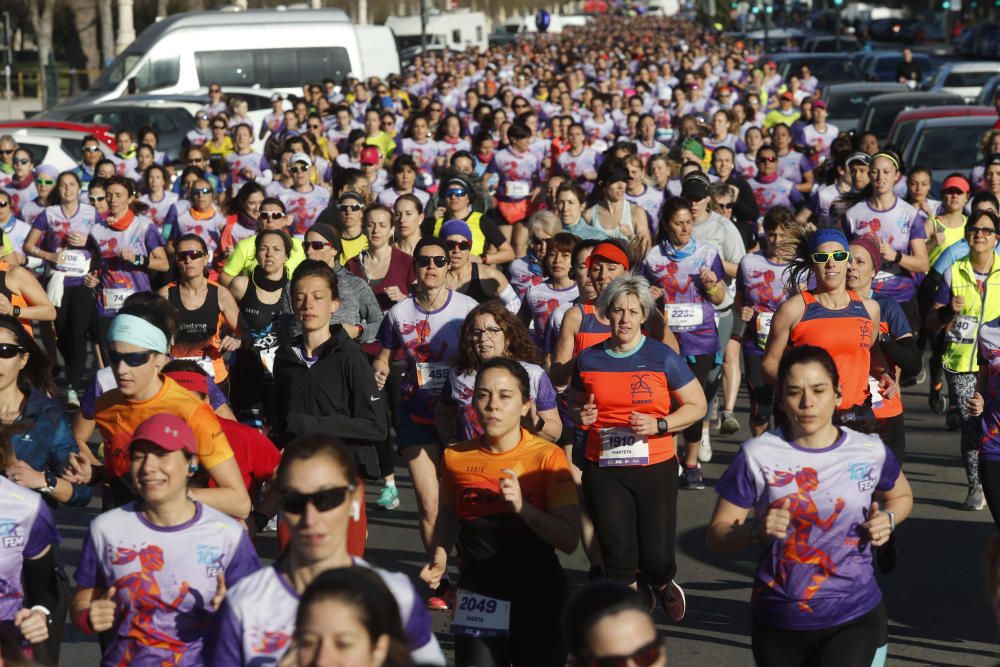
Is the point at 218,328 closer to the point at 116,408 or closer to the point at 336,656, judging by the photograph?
the point at 116,408

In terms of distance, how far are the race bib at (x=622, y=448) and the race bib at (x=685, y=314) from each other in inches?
113

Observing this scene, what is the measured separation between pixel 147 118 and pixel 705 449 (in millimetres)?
15557

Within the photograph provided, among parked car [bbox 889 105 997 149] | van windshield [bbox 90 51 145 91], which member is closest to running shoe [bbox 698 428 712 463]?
parked car [bbox 889 105 997 149]

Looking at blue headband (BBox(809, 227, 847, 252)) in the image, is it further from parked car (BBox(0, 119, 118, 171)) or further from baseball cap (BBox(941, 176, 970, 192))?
parked car (BBox(0, 119, 118, 171))

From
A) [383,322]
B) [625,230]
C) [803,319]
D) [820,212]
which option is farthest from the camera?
[820,212]

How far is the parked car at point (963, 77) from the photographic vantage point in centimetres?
3197

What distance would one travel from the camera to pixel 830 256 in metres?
7.34

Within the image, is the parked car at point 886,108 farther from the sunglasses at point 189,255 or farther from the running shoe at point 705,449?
the sunglasses at point 189,255

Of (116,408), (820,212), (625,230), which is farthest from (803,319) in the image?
(820,212)

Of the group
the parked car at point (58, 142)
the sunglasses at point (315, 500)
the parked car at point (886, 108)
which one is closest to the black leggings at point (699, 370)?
the sunglasses at point (315, 500)

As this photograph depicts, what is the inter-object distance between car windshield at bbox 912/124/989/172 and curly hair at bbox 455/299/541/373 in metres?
10.6

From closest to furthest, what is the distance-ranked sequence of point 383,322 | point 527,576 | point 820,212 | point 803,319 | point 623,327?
point 527,576, point 623,327, point 803,319, point 383,322, point 820,212

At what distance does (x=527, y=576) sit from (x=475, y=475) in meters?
0.39

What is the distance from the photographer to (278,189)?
1390 cm
